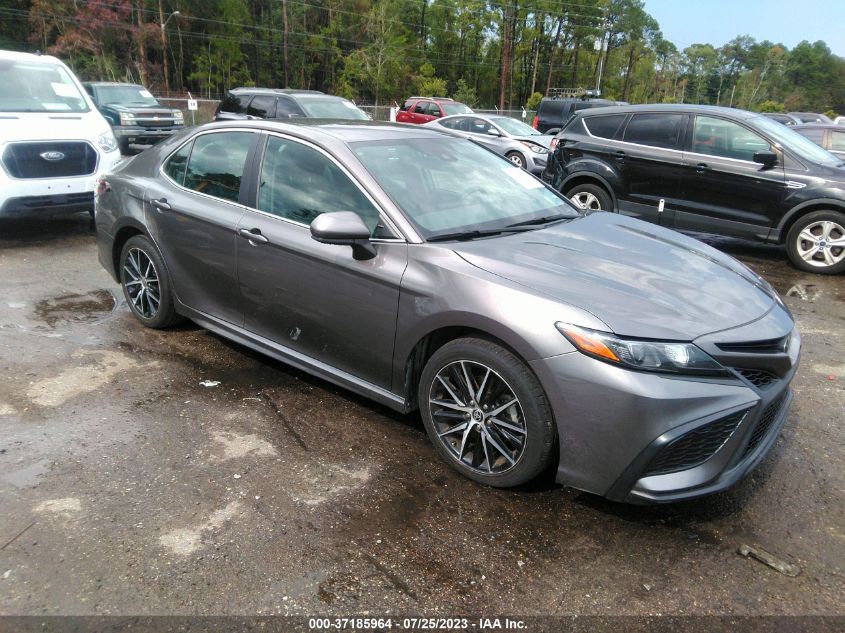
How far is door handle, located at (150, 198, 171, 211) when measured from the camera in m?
4.39

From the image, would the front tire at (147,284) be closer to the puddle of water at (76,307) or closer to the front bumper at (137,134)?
the puddle of water at (76,307)

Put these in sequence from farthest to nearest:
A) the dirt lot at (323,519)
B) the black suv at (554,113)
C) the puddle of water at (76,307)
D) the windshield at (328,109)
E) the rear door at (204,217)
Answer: the black suv at (554,113) < the windshield at (328,109) < the puddle of water at (76,307) < the rear door at (204,217) < the dirt lot at (323,519)

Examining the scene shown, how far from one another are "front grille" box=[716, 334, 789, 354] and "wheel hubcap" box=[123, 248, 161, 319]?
3726 millimetres

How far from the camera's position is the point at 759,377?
2.74m

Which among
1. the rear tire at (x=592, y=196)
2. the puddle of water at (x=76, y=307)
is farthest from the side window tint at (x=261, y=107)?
the puddle of water at (x=76, y=307)

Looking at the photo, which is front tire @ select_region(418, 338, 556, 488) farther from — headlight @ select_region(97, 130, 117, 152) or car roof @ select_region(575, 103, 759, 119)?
headlight @ select_region(97, 130, 117, 152)

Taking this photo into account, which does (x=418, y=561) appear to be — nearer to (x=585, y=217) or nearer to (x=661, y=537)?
(x=661, y=537)

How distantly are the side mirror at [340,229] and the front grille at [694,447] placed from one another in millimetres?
1696

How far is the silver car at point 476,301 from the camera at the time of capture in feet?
8.50

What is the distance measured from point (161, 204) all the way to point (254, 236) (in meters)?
1.10

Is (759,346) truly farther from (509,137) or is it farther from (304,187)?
(509,137)

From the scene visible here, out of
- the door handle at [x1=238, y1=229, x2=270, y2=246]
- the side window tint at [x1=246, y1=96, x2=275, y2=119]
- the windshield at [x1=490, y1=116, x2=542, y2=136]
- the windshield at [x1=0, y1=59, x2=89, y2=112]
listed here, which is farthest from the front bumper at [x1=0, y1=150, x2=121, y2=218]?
the windshield at [x1=490, y1=116, x2=542, y2=136]

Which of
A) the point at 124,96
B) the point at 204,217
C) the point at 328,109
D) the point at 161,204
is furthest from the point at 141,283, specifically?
the point at 124,96

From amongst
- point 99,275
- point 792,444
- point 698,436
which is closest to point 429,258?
point 698,436
